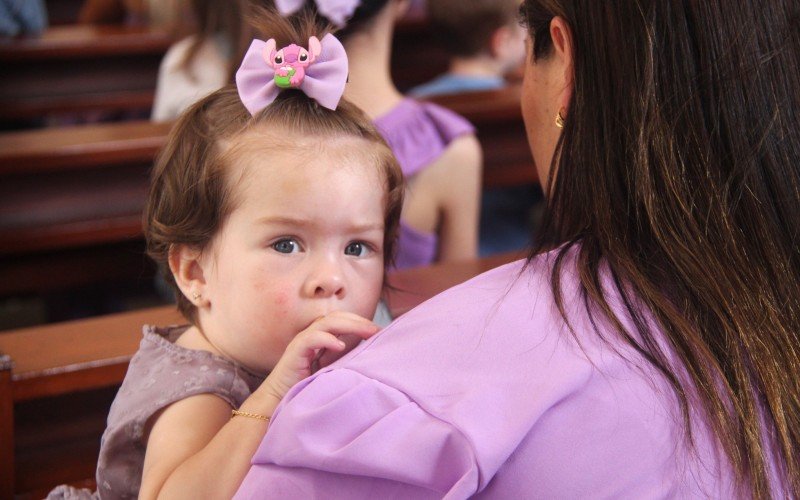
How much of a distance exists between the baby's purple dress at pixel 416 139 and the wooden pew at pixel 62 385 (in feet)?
2.16

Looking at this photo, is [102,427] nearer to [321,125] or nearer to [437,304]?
[321,125]

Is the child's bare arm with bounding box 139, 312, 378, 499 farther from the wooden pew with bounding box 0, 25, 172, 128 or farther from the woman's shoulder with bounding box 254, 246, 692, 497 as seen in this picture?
the wooden pew with bounding box 0, 25, 172, 128

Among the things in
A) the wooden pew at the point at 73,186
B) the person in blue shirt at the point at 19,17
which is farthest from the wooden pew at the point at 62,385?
the person in blue shirt at the point at 19,17

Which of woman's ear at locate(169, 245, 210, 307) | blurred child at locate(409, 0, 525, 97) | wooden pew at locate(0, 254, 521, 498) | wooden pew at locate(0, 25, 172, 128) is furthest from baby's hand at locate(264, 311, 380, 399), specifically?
wooden pew at locate(0, 25, 172, 128)

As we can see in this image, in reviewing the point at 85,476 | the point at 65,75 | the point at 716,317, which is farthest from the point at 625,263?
the point at 65,75

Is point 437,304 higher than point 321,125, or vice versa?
point 321,125

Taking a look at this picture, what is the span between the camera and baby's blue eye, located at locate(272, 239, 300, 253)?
1.40 metres

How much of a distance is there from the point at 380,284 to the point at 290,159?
0.23 meters

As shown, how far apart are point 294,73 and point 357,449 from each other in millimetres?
616

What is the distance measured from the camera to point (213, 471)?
1.22 meters

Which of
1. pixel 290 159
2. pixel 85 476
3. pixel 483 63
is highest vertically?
pixel 290 159

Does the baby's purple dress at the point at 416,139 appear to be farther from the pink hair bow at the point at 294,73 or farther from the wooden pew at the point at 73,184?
the pink hair bow at the point at 294,73

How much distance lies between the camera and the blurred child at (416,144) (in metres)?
2.66

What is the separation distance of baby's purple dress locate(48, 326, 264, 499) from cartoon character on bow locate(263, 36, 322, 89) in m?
0.41
